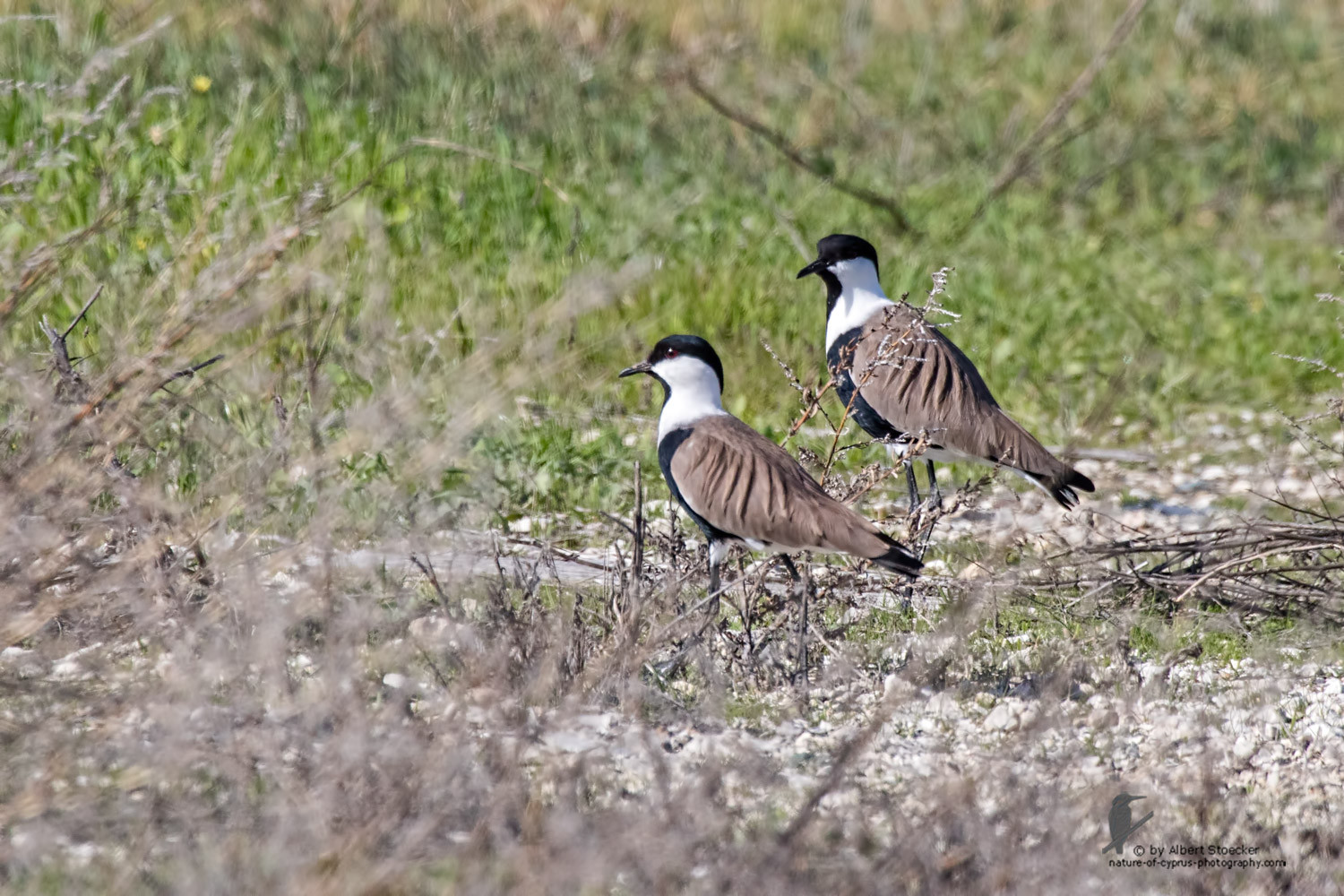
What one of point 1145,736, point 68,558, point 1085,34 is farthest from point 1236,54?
point 68,558

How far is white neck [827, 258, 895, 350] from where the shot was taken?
257 inches

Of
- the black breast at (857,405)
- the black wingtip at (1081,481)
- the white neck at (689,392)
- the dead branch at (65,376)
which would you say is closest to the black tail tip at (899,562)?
the white neck at (689,392)

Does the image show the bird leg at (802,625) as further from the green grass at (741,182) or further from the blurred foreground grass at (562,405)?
the green grass at (741,182)

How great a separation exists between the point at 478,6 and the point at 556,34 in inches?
23.3

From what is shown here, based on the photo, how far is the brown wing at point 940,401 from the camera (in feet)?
19.8

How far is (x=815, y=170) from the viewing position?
10.0 metres

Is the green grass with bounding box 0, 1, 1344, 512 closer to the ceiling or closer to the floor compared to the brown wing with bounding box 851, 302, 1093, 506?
closer to the ceiling

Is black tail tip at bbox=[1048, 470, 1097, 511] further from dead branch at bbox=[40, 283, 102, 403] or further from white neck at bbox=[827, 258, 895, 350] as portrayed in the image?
dead branch at bbox=[40, 283, 102, 403]

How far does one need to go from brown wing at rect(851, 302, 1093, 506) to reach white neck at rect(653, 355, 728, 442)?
91cm

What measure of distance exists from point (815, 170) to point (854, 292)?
11.9ft

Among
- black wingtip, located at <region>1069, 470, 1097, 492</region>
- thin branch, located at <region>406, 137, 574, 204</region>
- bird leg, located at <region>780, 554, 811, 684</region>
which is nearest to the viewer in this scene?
bird leg, located at <region>780, 554, 811, 684</region>

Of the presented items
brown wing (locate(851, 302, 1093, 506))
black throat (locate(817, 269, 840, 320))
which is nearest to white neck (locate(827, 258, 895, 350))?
black throat (locate(817, 269, 840, 320))

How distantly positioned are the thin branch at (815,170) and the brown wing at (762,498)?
4.44m

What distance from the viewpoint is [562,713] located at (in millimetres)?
2969
